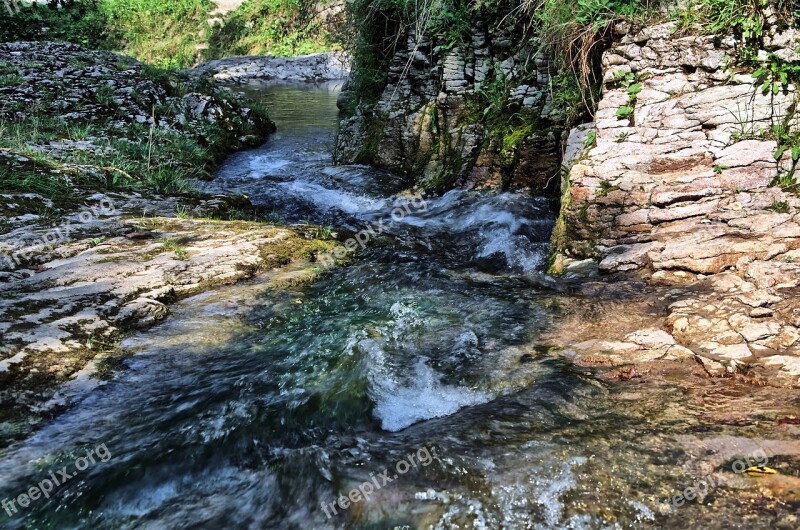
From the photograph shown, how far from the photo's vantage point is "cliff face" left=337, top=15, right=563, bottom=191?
6.38 metres

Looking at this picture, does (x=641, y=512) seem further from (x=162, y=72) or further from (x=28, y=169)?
(x=162, y=72)

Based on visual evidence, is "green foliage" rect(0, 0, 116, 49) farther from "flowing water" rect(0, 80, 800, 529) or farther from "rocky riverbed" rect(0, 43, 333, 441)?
"flowing water" rect(0, 80, 800, 529)

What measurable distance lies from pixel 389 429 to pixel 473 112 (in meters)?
5.31

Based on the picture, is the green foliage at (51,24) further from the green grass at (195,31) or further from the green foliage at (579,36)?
the green foliage at (579,36)

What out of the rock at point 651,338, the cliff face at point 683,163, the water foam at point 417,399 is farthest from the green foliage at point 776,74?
the water foam at point 417,399

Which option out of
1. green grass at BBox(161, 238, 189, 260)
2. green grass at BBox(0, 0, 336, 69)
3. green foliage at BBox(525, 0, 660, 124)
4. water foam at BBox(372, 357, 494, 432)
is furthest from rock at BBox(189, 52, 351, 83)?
water foam at BBox(372, 357, 494, 432)

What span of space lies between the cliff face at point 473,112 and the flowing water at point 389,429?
2.59 meters

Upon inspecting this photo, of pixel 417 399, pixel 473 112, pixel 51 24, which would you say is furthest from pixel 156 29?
pixel 417 399

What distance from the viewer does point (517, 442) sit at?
233 centimetres

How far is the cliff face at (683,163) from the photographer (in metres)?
3.74

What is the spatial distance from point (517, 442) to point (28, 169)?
620 centimetres

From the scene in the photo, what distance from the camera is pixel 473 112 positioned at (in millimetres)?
7008

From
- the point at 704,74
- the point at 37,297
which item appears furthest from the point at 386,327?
the point at 704,74

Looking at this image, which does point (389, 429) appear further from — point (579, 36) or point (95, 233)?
point (579, 36)
